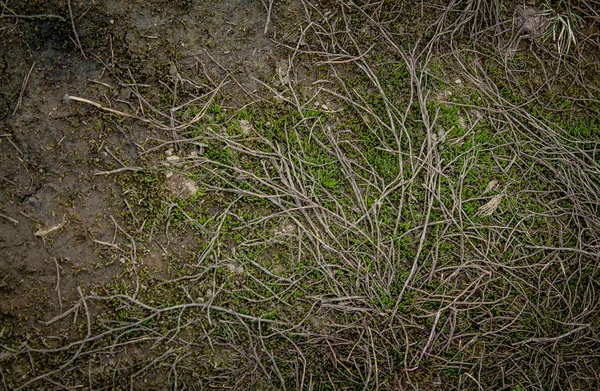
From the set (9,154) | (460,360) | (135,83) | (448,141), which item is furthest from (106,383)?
(448,141)

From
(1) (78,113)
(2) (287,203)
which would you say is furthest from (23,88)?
(2) (287,203)

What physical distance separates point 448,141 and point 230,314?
1694mm

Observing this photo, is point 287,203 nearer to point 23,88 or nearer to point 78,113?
point 78,113

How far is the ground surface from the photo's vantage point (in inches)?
87.5

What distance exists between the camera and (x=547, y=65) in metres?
2.81

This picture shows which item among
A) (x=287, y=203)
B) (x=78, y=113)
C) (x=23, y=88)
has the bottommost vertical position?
(x=287, y=203)

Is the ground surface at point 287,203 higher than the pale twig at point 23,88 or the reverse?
the reverse

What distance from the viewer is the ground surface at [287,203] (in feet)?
7.29

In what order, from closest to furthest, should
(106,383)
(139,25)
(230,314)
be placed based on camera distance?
(106,383) → (230,314) → (139,25)

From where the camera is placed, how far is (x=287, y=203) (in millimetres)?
2406

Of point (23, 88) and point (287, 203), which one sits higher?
point (23, 88)

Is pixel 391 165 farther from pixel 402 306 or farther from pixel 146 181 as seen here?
pixel 146 181

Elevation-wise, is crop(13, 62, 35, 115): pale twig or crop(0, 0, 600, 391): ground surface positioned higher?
crop(13, 62, 35, 115): pale twig

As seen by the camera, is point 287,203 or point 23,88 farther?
point 287,203
